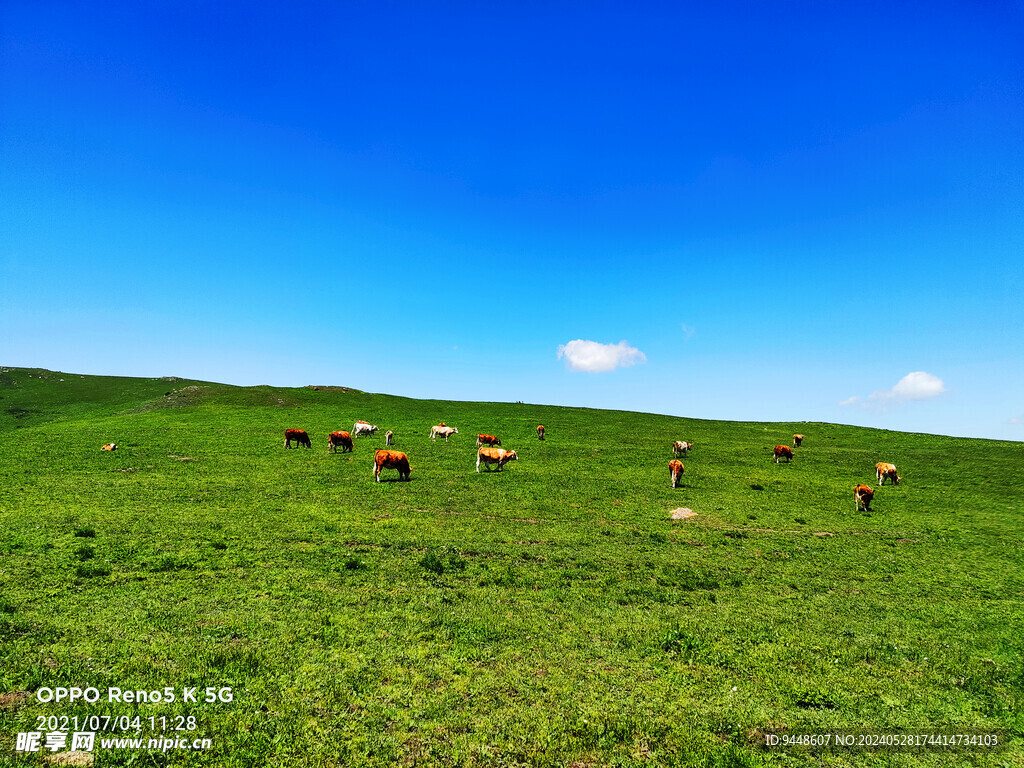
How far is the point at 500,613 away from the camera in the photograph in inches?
480

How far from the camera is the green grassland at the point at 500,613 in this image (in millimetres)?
7422

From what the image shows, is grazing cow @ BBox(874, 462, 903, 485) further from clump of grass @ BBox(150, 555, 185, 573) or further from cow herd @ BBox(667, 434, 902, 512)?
clump of grass @ BBox(150, 555, 185, 573)

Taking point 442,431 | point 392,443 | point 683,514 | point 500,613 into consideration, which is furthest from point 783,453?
point 500,613

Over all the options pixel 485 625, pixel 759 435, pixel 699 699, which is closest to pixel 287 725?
pixel 485 625

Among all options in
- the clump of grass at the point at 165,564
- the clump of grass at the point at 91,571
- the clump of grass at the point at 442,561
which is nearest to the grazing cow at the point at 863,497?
the clump of grass at the point at 442,561

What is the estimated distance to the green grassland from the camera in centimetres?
742

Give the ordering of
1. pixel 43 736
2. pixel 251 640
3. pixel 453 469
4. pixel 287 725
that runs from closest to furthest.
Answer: pixel 43 736, pixel 287 725, pixel 251 640, pixel 453 469

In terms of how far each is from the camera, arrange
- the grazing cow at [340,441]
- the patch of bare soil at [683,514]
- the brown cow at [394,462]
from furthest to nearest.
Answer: the grazing cow at [340,441] → the brown cow at [394,462] → the patch of bare soil at [683,514]

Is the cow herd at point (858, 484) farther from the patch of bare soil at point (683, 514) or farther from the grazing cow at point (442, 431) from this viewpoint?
the grazing cow at point (442, 431)

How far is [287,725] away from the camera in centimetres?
716

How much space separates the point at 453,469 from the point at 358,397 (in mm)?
45525

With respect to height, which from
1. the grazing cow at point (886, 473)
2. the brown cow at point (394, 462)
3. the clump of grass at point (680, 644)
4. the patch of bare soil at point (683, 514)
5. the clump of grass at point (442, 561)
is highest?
the grazing cow at point (886, 473)

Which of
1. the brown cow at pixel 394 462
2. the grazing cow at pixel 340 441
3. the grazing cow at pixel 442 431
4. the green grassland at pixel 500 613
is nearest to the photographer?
the green grassland at pixel 500 613

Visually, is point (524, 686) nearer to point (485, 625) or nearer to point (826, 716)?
point (485, 625)
